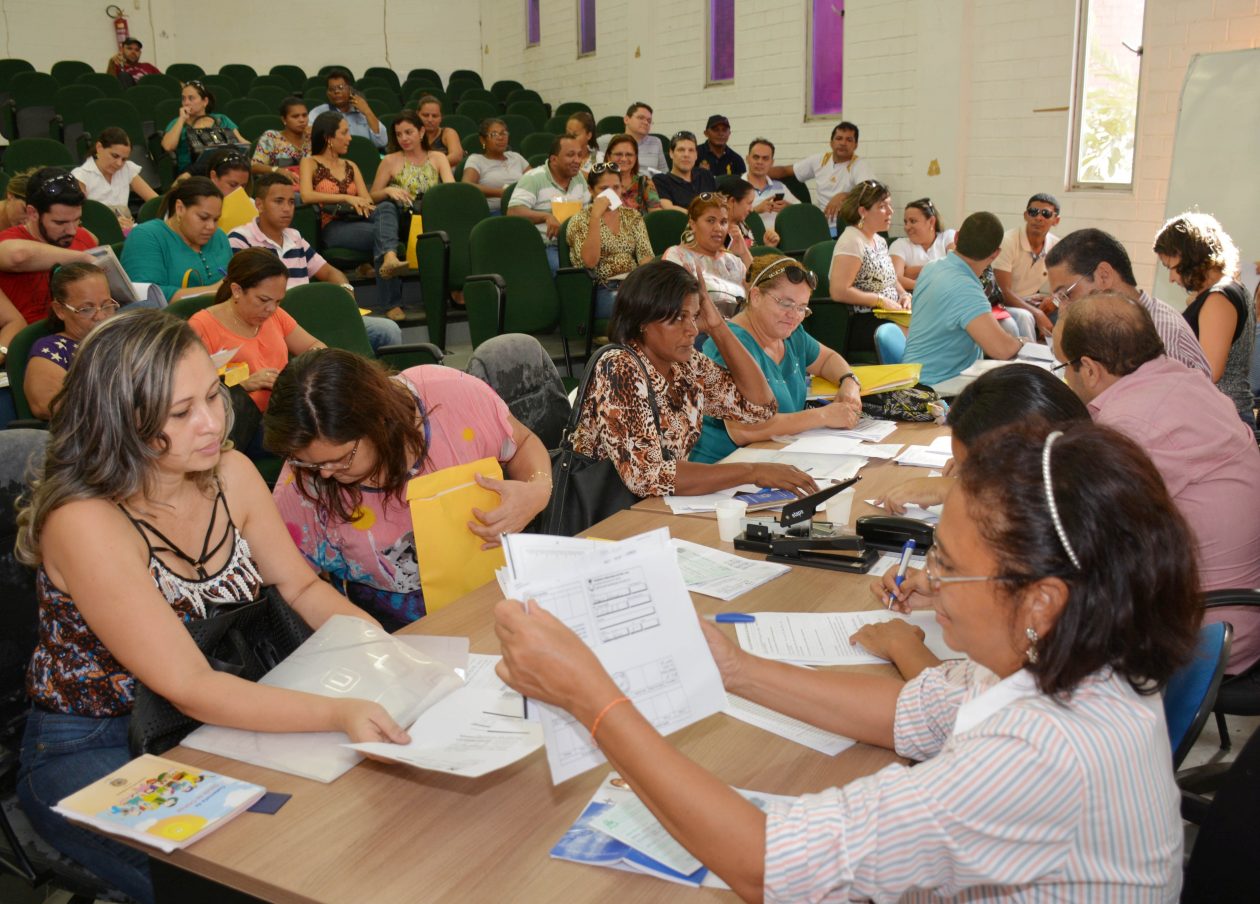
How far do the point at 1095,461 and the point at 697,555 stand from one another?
1.31m

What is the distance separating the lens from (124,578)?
1.69 meters

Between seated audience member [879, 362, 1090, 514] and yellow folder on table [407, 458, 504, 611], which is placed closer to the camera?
seated audience member [879, 362, 1090, 514]

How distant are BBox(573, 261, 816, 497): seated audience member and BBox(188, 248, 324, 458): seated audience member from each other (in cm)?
172

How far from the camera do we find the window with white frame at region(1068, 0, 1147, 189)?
22.2 feet

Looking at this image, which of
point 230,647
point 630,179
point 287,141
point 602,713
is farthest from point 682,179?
point 602,713

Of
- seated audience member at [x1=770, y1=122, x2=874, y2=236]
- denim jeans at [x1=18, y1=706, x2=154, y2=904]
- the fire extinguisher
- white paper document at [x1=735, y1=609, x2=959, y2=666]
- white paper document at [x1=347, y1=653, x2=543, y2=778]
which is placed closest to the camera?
white paper document at [x1=347, y1=653, x2=543, y2=778]

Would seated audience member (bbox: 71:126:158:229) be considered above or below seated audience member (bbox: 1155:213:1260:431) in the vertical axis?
above

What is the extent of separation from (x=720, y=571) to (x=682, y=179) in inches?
244

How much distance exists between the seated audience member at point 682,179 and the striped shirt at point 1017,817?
277 inches

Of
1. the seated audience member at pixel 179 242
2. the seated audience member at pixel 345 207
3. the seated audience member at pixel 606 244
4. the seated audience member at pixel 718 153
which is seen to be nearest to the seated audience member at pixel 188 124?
the seated audience member at pixel 345 207

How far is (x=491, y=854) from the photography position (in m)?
1.36

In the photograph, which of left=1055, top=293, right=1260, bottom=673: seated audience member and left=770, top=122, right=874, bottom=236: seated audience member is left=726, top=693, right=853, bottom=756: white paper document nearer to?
left=1055, top=293, right=1260, bottom=673: seated audience member

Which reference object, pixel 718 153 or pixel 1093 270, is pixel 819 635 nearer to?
pixel 1093 270

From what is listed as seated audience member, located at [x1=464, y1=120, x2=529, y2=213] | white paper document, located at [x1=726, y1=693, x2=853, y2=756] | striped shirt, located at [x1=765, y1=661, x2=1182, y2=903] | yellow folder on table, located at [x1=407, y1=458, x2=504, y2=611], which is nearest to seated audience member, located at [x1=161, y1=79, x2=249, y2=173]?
seated audience member, located at [x1=464, y1=120, x2=529, y2=213]
